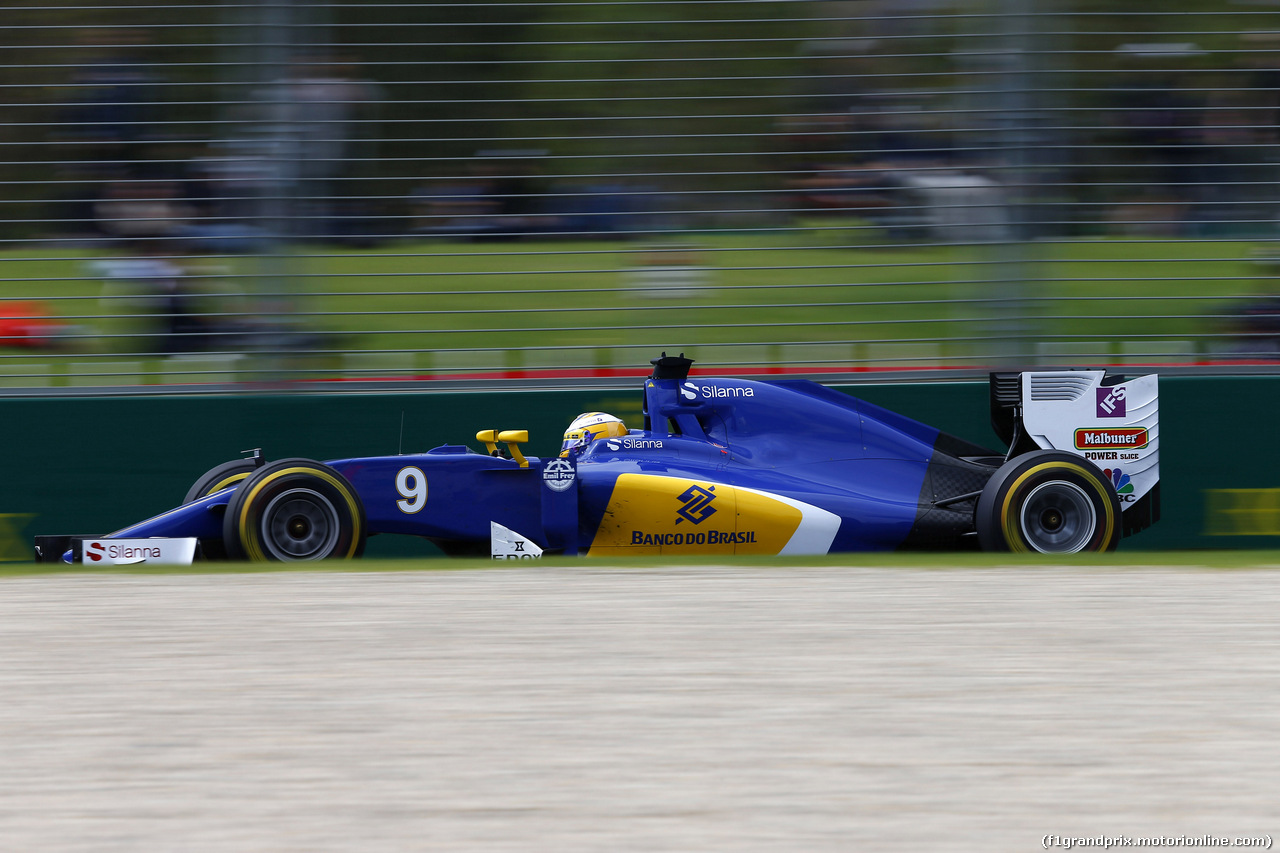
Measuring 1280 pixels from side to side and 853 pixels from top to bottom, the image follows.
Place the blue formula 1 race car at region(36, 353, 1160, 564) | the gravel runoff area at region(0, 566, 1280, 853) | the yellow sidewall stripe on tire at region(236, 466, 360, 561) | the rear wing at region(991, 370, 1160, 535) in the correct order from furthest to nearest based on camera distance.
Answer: the rear wing at region(991, 370, 1160, 535) < the blue formula 1 race car at region(36, 353, 1160, 564) < the yellow sidewall stripe on tire at region(236, 466, 360, 561) < the gravel runoff area at region(0, 566, 1280, 853)

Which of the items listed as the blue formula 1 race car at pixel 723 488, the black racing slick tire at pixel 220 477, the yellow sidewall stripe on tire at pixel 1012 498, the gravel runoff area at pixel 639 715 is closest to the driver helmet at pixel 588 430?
the blue formula 1 race car at pixel 723 488

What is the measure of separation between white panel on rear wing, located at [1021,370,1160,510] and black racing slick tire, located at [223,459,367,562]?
3636 millimetres

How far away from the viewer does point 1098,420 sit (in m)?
7.16

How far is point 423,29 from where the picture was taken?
312 inches

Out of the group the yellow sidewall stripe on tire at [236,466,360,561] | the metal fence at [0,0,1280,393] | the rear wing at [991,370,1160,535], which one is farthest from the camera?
the metal fence at [0,0,1280,393]

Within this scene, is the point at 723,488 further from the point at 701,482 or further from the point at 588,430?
the point at 588,430

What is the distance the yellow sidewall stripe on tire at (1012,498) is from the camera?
6609mm

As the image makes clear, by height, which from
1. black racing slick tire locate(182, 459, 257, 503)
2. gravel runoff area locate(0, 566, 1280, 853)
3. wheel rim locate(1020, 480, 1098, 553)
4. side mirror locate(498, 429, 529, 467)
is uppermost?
side mirror locate(498, 429, 529, 467)

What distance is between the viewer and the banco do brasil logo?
6602 mm

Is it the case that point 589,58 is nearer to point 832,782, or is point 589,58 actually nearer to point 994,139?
→ point 994,139

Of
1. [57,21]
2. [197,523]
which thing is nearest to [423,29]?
[57,21]

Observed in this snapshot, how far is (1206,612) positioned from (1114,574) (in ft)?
2.38

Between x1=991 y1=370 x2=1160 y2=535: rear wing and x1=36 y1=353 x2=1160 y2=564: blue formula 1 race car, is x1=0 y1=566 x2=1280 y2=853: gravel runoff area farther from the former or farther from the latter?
x1=991 y1=370 x2=1160 y2=535: rear wing

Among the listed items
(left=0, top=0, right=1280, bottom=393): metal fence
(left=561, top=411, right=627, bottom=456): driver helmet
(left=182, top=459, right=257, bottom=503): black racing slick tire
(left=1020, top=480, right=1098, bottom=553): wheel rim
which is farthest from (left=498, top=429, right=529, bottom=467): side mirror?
(left=1020, top=480, right=1098, bottom=553): wheel rim
